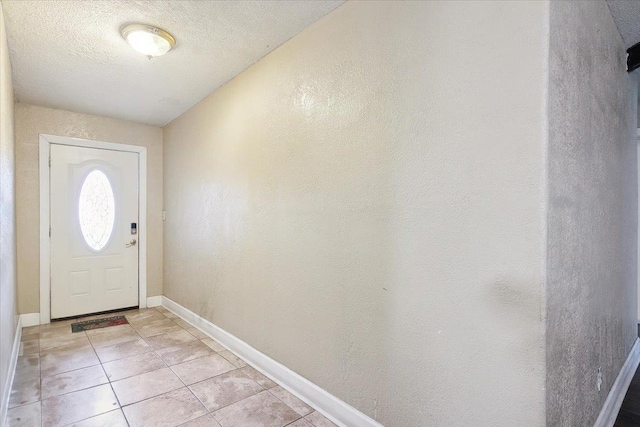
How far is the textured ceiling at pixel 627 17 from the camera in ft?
6.38

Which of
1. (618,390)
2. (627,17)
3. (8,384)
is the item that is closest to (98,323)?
(8,384)


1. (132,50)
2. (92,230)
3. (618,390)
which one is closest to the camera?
(618,390)

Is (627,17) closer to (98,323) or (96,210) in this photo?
(96,210)

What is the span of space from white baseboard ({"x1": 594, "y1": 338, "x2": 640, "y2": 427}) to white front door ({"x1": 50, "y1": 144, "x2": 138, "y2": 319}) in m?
4.83

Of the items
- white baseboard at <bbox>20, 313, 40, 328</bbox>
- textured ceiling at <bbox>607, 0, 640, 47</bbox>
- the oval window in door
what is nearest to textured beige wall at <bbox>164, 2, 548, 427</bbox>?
textured ceiling at <bbox>607, 0, 640, 47</bbox>

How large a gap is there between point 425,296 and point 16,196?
4422 millimetres

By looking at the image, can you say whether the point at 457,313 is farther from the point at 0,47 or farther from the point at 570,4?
the point at 0,47

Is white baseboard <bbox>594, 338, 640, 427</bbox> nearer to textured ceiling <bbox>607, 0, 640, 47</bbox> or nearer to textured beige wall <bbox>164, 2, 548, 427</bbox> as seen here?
textured beige wall <bbox>164, 2, 548, 427</bbox>

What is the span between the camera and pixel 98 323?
3.83 metres

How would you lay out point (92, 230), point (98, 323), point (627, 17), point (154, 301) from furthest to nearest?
1. point (154, 301)
2. point (92, 230)
3. point (98, 323)
4. point (627, 17)

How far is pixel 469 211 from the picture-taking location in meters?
1.42

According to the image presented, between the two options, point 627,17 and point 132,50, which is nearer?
point 627,17

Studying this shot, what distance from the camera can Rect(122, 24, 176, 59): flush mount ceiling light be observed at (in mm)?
2205

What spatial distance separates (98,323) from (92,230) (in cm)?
113
